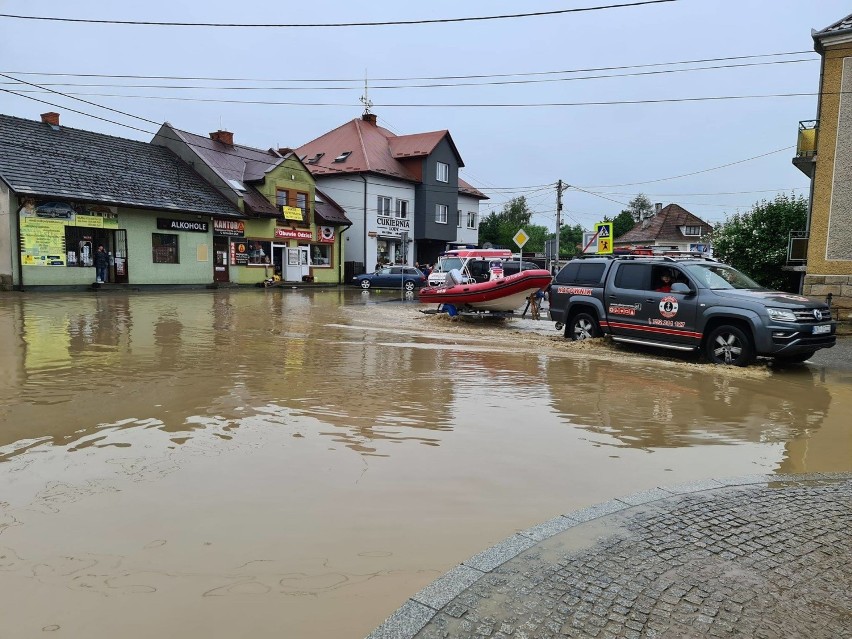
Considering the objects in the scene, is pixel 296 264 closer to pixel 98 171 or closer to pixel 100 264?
pixel 98 171

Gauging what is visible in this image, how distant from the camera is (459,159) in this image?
48000 millimetres

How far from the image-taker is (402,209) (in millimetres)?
44500

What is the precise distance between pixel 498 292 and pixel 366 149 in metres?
29.4

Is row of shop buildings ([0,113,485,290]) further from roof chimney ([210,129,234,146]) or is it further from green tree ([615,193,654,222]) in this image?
green tree ([615,193,654,222])

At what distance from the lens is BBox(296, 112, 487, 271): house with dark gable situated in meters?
41.9

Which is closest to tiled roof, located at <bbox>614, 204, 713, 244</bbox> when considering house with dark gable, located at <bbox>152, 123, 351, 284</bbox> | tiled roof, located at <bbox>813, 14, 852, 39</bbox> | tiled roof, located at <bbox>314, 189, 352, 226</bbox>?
tiled roof, located at <bbox>314, 189, 352, 226</bbox>

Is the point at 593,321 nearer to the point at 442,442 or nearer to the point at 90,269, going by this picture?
the point at 442,442

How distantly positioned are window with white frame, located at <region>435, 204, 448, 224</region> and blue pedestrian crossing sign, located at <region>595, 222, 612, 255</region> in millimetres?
26090

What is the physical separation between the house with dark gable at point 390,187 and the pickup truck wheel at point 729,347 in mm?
31798

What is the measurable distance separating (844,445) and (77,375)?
9211 mm

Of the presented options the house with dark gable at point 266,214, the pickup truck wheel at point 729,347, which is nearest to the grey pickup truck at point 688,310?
the pickup truck wheel at point 729,347

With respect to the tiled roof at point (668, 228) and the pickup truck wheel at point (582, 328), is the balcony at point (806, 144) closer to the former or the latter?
the pickup truck wheel at point (582, 328)

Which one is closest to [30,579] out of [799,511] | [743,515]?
[743,515]

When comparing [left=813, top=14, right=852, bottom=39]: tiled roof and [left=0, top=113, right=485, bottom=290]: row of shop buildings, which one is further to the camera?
[left=0, top=113, right=485, bottom=290]: row of shop buildings
